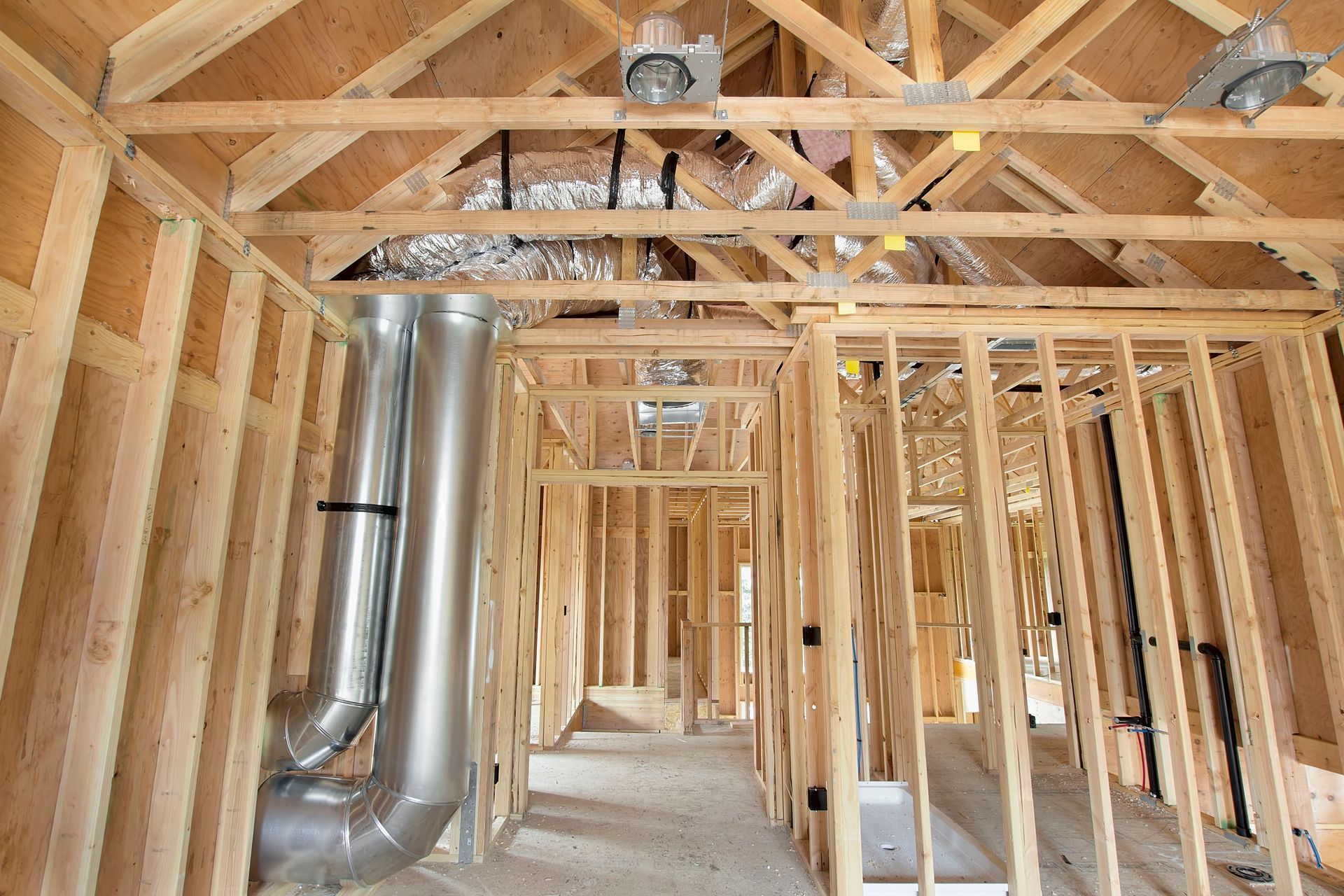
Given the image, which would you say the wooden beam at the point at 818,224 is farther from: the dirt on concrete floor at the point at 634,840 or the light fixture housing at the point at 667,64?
the dirt on concrete floor at the point at 634,840

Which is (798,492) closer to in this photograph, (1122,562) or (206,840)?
(1122,562)

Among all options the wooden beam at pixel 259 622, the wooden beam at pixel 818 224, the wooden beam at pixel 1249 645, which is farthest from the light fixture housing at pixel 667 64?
the wooden beam at pixel 1249 645

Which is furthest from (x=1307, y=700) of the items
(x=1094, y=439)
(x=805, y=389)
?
(x=805, y=389)

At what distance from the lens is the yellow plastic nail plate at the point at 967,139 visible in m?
2.14

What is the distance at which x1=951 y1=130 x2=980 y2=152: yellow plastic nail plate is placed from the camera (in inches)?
84.3

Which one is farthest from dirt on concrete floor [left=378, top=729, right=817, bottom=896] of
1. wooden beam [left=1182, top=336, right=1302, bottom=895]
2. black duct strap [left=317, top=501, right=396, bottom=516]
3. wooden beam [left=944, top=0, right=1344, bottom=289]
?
wooden beam [left=944, top=0, right=1344, bottom=289]

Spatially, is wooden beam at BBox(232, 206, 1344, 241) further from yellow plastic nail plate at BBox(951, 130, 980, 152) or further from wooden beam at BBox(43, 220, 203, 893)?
wooden beam at BBox(43, 220, 203, 893)

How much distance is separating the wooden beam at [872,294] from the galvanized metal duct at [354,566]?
0.41m

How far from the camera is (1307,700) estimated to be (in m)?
3.58

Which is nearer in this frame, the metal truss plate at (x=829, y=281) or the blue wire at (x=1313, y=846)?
the metal truss plate at (x=829, y=281)

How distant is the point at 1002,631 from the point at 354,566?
9.33ft

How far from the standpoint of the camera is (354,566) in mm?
2840

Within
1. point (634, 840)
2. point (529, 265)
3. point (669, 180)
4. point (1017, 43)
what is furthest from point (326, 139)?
point (634, 840)

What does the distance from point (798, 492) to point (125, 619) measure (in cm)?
302
